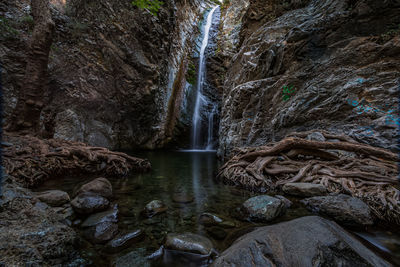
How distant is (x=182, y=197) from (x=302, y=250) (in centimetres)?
227

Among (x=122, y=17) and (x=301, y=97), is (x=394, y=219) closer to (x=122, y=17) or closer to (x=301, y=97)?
(x=301, y=97)

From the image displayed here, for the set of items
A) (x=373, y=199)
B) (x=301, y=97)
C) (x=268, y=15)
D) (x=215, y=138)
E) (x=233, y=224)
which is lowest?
(x=233, y=224)

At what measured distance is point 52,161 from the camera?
3764mm

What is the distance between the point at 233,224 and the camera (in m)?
2.03

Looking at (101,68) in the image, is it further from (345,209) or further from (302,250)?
(345,209)

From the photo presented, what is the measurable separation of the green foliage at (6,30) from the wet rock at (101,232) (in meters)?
9.80

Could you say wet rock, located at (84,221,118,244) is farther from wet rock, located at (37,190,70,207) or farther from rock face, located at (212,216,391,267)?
rock face, located at (212,216,391,267)

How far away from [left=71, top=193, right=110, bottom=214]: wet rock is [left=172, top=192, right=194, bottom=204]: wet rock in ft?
3.71

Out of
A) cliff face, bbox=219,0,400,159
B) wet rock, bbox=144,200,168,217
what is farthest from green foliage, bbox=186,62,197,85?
wet rock, bbox=144,200,168,217

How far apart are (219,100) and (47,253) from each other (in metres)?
17.7

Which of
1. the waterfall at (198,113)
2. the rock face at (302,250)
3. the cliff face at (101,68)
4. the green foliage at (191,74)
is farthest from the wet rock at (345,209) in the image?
the green foliage at (191,74)

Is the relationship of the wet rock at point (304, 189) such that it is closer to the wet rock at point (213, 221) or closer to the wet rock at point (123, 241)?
the wet rock at point (213, 221)

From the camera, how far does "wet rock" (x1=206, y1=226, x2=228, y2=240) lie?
178cm

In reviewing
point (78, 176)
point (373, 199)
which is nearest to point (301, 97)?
point (373, 199)
